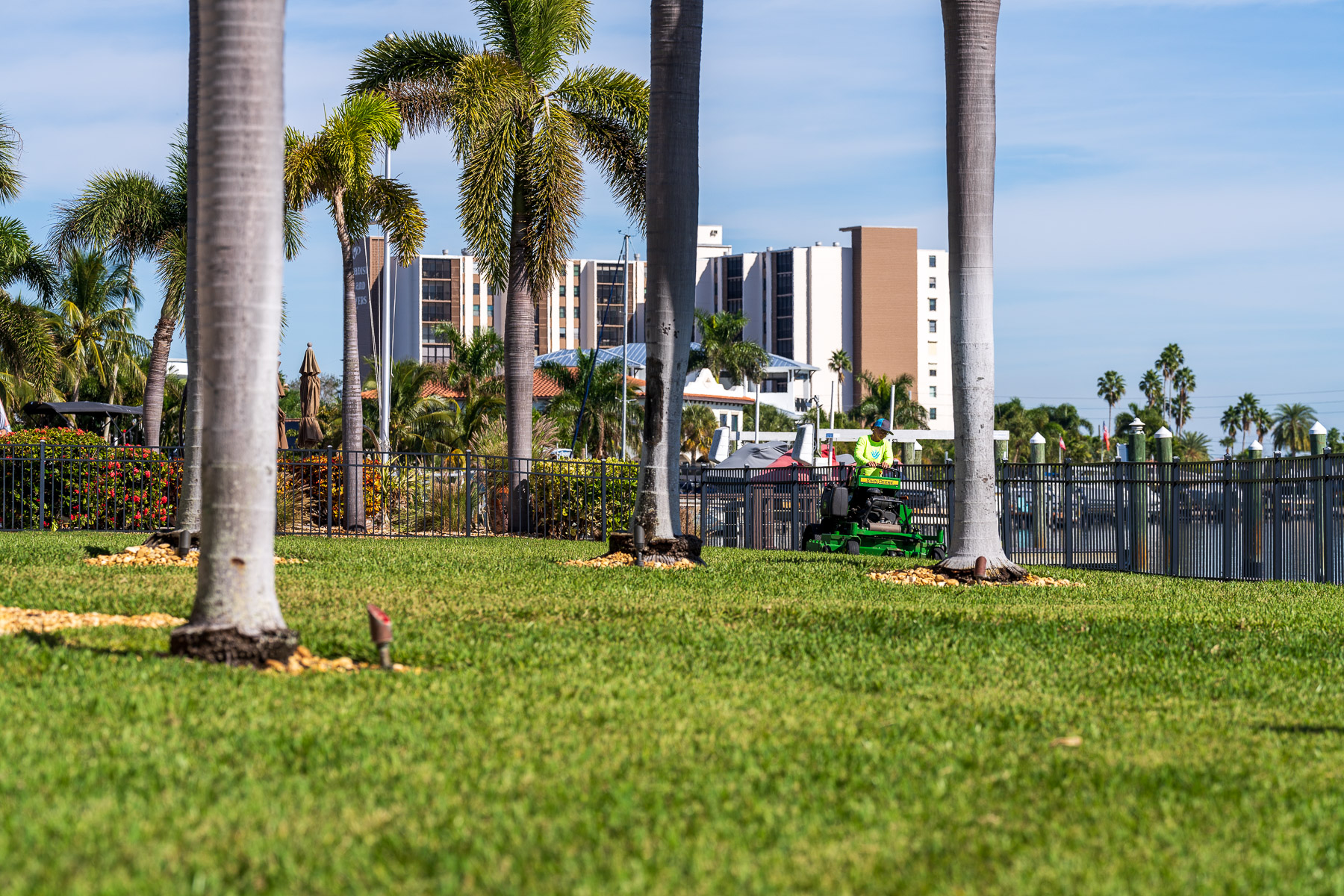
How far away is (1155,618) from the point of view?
11.4m

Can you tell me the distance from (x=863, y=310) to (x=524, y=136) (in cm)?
12730

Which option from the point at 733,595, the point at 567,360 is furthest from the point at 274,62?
the point at 567,360

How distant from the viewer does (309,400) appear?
106 feet

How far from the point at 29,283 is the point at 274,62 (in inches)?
1576

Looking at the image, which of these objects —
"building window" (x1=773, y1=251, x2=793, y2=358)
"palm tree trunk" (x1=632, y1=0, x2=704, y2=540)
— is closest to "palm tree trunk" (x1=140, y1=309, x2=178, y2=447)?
"palm tree trunk" (x1=632, y1=0, x2=704, y2=540)

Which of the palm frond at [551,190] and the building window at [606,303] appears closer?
the palm frond at [551,190]

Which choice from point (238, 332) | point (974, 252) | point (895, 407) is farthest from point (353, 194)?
point (895, 407)

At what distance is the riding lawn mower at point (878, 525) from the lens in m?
20.9

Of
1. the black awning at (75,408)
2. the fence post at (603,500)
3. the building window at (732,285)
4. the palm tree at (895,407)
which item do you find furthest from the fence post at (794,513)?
the building window at (732,285)

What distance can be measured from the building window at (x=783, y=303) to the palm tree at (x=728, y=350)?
50959 mm

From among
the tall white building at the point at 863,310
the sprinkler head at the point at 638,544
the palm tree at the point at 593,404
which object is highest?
the tall white building at the point at 863,310

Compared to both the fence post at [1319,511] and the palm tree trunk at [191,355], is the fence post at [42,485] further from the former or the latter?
the fence post at [1319,511]

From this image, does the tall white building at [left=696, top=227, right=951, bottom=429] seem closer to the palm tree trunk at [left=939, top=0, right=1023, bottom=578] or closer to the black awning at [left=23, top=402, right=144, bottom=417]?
the black awning at [left=23, top=402, right=144, bottom=417]

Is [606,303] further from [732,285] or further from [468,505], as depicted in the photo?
[468,505]
